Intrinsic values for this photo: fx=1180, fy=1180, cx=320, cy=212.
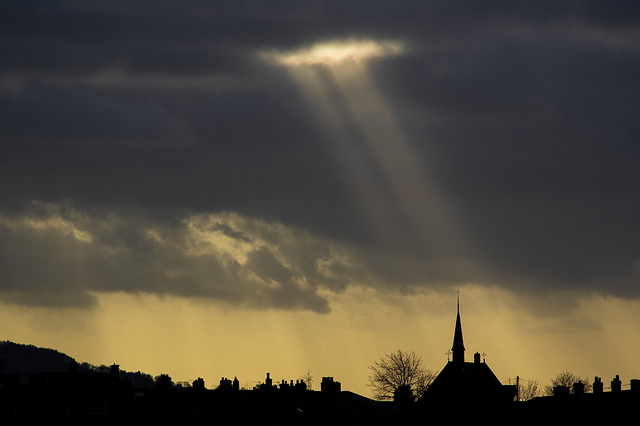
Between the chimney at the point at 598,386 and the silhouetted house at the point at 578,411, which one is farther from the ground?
the chimney at the point at 598,386

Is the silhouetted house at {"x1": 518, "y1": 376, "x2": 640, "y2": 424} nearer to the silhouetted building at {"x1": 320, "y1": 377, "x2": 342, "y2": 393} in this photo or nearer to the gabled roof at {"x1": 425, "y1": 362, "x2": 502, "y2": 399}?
the silhouetted building at {"x1": 320, "y1": 377, "x2": 342, "y2": 393}

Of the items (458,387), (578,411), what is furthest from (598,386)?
(578,411)

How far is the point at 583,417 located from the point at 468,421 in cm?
1064

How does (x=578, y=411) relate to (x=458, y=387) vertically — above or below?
below

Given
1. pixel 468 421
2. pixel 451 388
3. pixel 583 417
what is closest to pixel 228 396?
pixel 468 421

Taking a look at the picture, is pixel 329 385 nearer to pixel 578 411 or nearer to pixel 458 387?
pixel 458 387

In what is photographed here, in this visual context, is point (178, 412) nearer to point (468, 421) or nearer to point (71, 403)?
point (71, 403)

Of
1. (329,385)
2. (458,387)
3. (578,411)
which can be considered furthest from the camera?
(458,387)

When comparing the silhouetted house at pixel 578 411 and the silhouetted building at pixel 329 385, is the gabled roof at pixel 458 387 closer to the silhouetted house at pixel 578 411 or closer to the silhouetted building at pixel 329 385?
the silhouetted building at pixel 329 385

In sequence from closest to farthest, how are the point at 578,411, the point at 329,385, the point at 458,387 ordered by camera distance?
the point at 578,411, the point at 329,385, the point at 458,387

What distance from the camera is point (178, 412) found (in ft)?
414

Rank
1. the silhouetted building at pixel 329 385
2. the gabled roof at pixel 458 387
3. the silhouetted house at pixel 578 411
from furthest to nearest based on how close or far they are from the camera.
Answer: the gabled roof at pixel 458 387 → the silhouetted building at pixel 329 385 → the silhouetted house at pixel 578 411

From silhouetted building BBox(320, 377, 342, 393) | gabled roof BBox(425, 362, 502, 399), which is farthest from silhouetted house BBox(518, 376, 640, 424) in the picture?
gabled roof BBox(425, 362, 502, 399)

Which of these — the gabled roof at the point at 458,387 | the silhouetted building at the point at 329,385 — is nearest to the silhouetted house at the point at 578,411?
the silhouetted building at the point at 329,385
